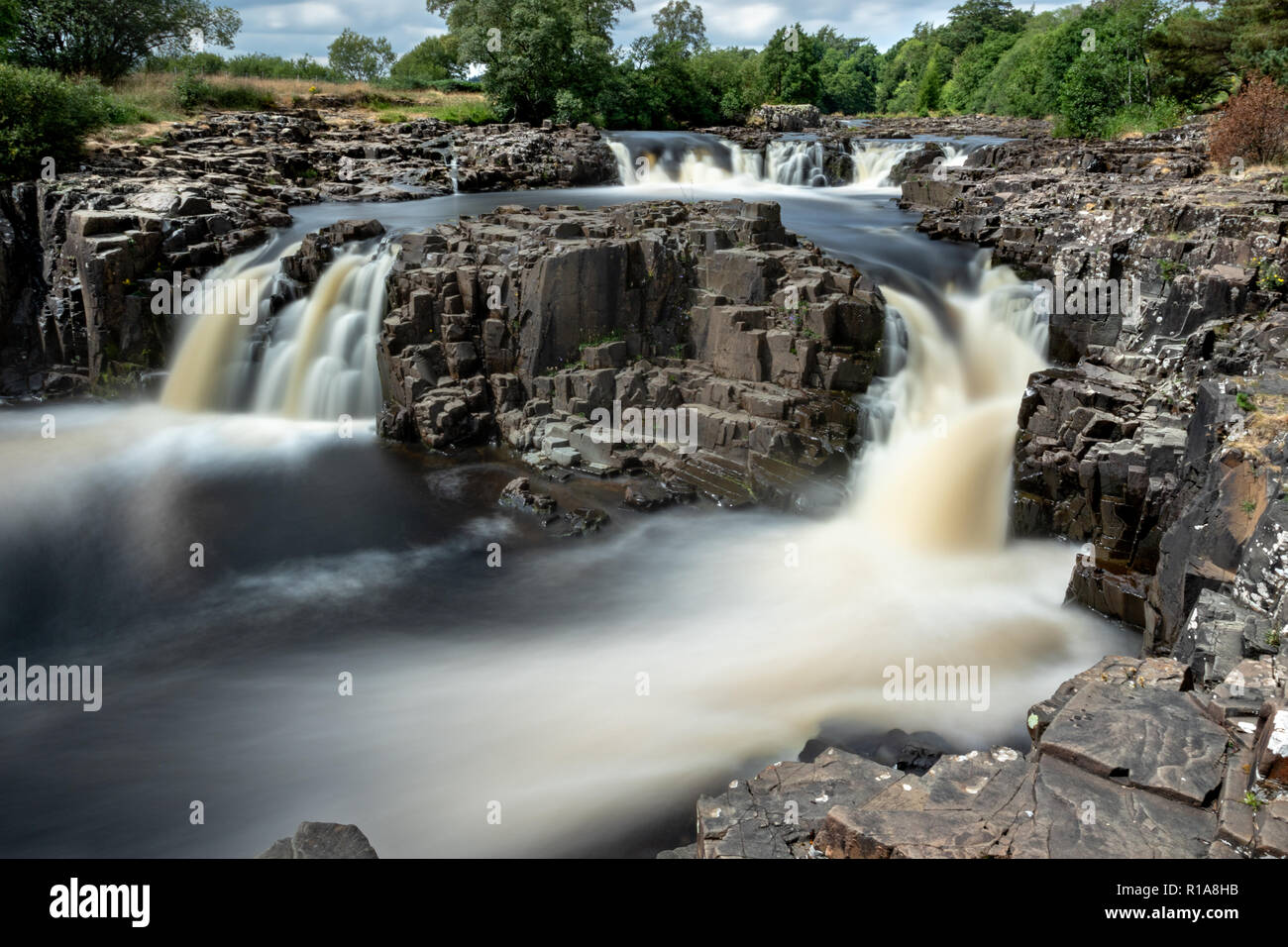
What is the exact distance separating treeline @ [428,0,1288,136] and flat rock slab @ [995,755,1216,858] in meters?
28.5

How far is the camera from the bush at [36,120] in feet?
79.5

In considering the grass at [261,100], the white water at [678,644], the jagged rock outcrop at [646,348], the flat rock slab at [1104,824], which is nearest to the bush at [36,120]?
the grass at [261,100]

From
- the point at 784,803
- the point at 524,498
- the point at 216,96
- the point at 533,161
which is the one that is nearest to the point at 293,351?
the point at 524,498

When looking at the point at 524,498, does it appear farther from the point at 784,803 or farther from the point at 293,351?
the point at 784,803

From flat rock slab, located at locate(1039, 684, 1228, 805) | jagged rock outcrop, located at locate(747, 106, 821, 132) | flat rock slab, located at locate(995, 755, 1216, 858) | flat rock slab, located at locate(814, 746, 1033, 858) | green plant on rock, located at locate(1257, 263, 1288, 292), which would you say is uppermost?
jagged rock outcrop, located at locate(747, 106, 821, 132)

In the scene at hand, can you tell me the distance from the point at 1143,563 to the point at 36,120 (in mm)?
30556

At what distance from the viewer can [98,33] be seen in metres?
35.5

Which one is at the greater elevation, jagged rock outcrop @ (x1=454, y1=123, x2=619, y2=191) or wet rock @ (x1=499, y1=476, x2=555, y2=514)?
jagged rock outcrop @ (x1=454, y1=123, x2=619, y2=191)

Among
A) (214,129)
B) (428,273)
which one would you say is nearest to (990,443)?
(428,273)

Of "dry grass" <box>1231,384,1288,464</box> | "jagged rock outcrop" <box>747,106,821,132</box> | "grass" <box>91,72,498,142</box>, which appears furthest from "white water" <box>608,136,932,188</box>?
"dry grass" <box>1231,384,1288,464</box>

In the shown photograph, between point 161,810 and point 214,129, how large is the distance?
31.0 metres

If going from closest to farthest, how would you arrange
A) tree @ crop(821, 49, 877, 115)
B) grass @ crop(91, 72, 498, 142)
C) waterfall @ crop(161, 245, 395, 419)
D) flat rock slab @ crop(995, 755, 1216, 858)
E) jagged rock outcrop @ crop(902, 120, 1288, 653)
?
flat rock slab @ crop(995, 755, 1216, 858), jagged rock outcrop @ crop(902, 120, 1288, 653), waterfall @ crop(161, 245, 395, 419), grass @ crop(91, 72, 498, 142), tree @ crop(821, 49, 877, 115)

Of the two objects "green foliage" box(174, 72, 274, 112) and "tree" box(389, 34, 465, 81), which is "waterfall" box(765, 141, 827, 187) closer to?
"green foliage" box(174, 72, 274, 112)

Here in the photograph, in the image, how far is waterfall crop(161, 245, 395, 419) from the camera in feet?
67.4
